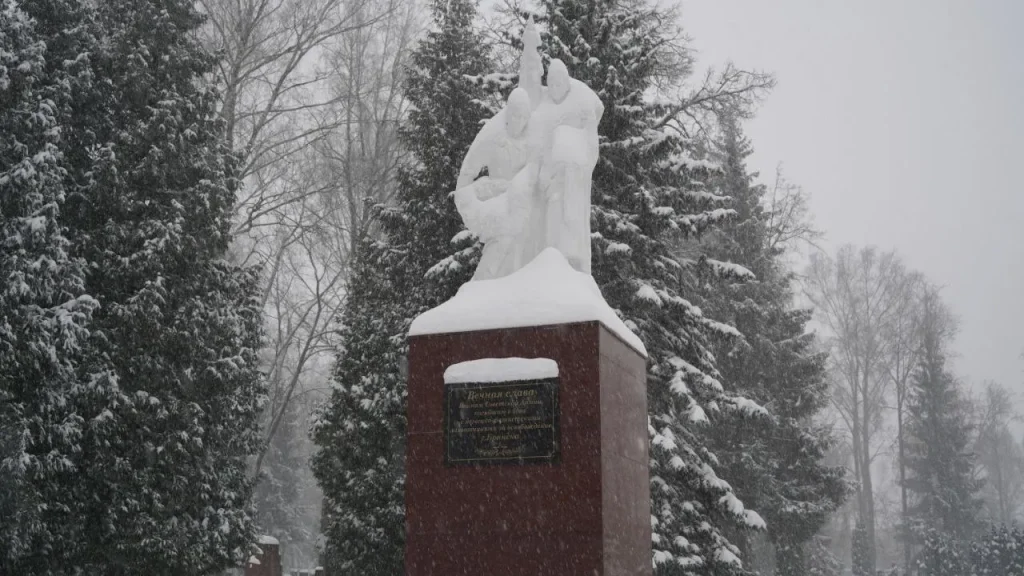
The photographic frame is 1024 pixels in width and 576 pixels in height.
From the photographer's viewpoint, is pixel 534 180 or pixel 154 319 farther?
pixel 154 319

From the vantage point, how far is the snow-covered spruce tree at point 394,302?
1321 centimetres

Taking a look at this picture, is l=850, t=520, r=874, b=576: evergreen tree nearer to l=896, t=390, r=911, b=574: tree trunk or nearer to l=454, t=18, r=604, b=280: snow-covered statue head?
l=896, t=390, r=911, b=574: tree trunk

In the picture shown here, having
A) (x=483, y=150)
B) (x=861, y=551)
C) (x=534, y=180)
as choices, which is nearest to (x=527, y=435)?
(x=534, y=180)

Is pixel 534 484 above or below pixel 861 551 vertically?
above

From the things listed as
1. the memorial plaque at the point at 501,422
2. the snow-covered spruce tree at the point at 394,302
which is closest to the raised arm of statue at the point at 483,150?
the memorial plaque at the point at 501,422

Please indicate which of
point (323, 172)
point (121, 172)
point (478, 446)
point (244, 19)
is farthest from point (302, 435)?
point (478, 446)

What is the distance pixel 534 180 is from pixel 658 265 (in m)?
5.75

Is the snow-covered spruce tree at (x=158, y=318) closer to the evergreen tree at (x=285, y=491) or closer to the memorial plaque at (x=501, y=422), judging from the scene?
the memorial plaque at (x=501, y=422)

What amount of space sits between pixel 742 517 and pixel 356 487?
5559mm

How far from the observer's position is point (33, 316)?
10445mm

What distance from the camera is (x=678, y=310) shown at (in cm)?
1202

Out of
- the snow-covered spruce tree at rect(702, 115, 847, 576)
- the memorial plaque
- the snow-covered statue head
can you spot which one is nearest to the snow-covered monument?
the memorial plaque

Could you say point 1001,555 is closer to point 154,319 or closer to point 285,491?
point 285,491

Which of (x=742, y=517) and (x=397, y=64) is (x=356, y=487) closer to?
(x=742, y=517)
